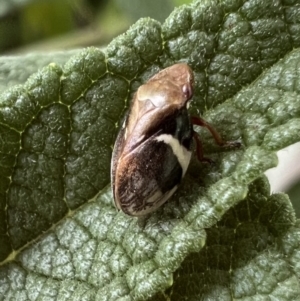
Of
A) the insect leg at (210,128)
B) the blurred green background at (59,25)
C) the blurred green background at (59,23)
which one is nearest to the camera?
the insect leg at (210,128)

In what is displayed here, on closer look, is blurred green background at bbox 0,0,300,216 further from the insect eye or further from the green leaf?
the insect eye

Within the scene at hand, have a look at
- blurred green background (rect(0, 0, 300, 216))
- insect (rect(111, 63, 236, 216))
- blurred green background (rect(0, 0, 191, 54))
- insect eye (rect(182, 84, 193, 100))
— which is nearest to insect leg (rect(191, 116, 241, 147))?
insect (rect(111, 63, 236, 216))

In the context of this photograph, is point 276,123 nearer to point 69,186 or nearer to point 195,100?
point 195,100

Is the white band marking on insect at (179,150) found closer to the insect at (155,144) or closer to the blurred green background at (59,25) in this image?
the insect at (155,144)

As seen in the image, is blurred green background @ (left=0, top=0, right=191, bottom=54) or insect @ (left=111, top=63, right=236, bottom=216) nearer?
insect @ (left=111, top=63, right=236, bottom=216)

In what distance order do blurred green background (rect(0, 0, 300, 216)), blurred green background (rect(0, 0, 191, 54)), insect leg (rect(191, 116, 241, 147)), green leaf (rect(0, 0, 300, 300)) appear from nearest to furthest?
green leaf (rect(0, 0, 300, 300)) → insect leg (rect(191, 116, 241, 147)) → blurred green background (rect(0, 0, 300, 216)) → blurred green background (rect(0, 0, 191, 54))

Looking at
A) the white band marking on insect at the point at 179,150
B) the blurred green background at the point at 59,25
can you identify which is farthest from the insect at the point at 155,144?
the blurred green background at the point at 59,25

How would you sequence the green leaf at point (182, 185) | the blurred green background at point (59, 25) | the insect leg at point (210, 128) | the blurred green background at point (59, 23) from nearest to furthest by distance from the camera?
the green leaf at point (182, 185) → the insect leg at point (210, 128) → the blurred green background at point (59, 23) → the blurred green background at point (59, 25)
